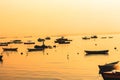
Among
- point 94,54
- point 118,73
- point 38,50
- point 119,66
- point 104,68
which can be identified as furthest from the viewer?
point 38,50

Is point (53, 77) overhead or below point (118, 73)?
below

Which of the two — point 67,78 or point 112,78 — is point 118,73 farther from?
point 67,78

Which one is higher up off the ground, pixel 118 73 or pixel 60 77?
pixel 118 73

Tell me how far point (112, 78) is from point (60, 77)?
8.05 metres

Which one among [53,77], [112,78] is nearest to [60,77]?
[53,77]

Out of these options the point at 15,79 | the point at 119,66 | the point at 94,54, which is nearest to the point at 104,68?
the point at 119,66

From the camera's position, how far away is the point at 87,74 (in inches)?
1335

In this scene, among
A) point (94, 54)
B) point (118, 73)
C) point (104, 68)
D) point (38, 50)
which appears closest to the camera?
point (118, 73)

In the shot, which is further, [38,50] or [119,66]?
[38,50]

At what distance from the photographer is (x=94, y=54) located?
200 ft

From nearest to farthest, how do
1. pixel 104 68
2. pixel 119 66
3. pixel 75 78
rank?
pixel 104 68 → pixel 75 78 → pixel 119 66

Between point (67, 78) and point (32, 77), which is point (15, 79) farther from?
point (67, 78)

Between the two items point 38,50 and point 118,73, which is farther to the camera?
point 38,50

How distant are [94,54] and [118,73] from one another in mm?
35205
